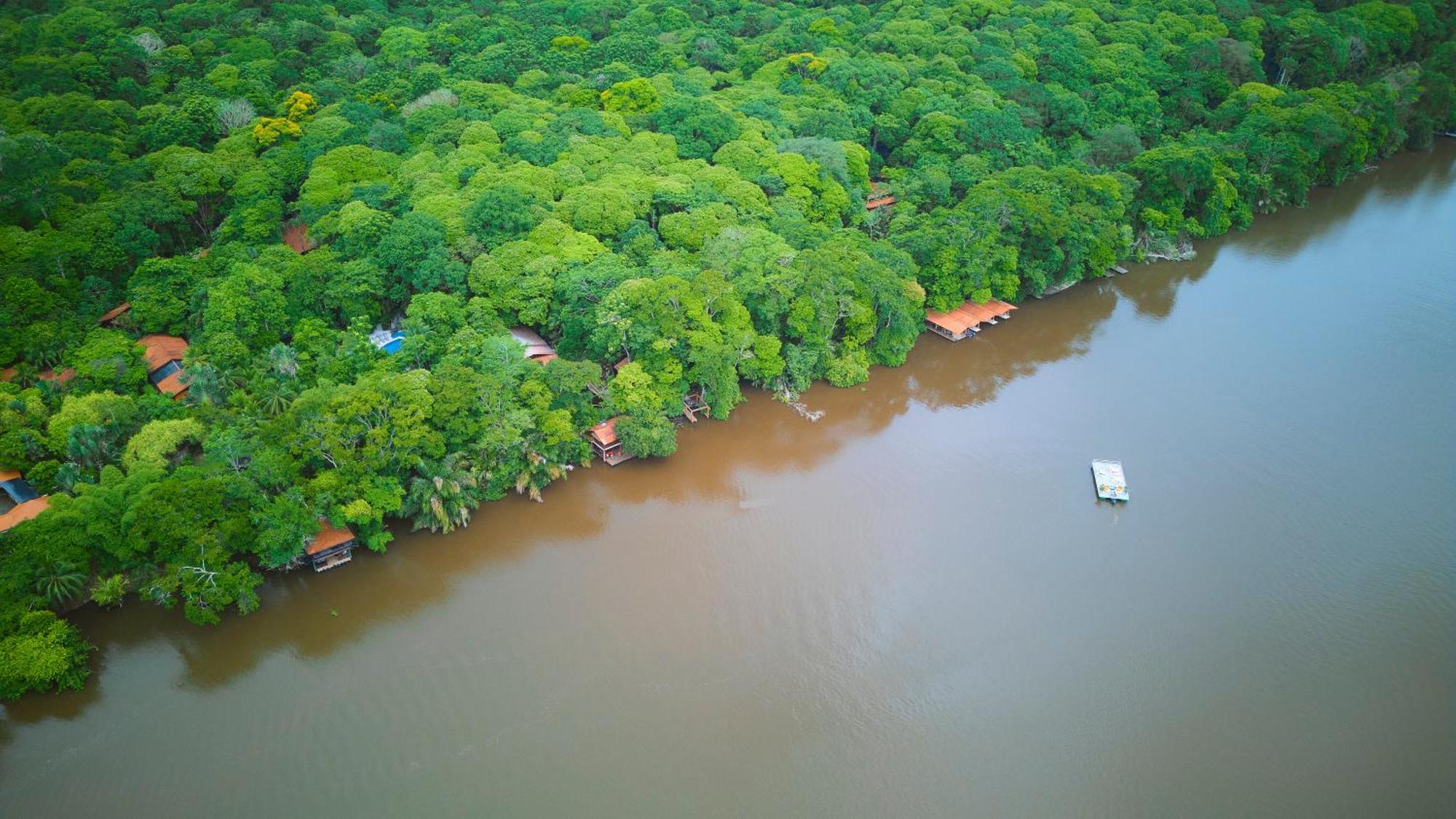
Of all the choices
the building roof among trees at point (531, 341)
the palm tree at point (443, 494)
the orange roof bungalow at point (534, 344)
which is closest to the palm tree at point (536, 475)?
the palm tree at point (443, 494)

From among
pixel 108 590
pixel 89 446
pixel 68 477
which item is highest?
pixel 89 446

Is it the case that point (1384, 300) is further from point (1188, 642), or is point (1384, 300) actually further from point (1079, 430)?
point (1188, 642)

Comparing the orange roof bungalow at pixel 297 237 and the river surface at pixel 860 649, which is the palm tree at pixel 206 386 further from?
the orange roof bungalow at pixel 297 237

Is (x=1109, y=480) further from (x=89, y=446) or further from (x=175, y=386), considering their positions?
(x=175, y=386)

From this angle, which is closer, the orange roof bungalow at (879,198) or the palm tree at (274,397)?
the palm tree at (274,397)

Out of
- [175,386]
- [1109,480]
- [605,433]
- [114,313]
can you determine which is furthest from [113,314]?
[1109,480]

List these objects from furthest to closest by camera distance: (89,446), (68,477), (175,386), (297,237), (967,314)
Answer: (297,237)
(967,314)
(175,386)
(89,446)
(68,477)

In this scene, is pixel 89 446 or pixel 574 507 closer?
pixel 89 446
